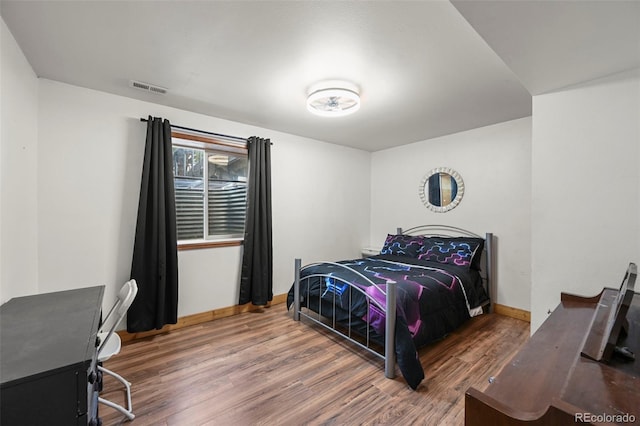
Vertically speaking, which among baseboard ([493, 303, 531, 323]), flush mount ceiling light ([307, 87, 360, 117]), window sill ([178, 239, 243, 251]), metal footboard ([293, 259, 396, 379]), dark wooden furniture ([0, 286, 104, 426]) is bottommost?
baseboard ([493, 303, 531, 323])

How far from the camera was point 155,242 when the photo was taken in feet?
8.53

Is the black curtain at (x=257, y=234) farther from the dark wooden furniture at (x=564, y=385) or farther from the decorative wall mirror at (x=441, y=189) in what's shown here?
the dark wooden furniture at (x=564, y=385)

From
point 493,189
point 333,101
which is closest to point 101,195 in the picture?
point 333,101

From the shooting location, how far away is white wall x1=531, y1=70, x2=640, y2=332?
1.59 meters

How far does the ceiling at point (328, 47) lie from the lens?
128 centimetres

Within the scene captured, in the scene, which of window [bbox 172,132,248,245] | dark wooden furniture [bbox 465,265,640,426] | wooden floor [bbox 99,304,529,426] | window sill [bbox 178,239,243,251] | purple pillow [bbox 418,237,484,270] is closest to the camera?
dark wooden furniture [bbox 465,265,640,426]

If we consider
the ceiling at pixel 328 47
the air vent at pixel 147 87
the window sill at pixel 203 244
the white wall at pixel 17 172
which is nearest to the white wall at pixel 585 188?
the ceiling at pixel 328 47

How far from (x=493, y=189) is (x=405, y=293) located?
6.83ft

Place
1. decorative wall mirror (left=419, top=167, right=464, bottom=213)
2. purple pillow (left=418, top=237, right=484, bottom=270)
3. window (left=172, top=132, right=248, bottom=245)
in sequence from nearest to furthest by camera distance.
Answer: window (left=172, top=132, right=248, bottom=245) < purple pillow (left=418, top=237, right=484, bottom=270) < decorative wall mirror (left=419, top=167, right=464, bottom=213)

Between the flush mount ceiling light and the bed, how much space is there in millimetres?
1579

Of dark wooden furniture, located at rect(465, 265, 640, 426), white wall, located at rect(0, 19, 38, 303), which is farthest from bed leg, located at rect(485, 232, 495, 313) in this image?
white wall, located at rect(0, 19, 38, 303)

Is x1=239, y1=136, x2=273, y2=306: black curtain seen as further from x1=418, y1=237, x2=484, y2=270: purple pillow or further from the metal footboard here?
x1=418, y1=237, x2=484, y2=270: purple pillow

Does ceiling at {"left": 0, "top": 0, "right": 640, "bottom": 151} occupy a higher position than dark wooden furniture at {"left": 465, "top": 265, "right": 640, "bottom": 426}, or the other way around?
ceiling at {"left": 0, "top": 0, "right": 640, "bottom": 151}

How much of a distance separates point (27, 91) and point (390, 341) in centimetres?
328
